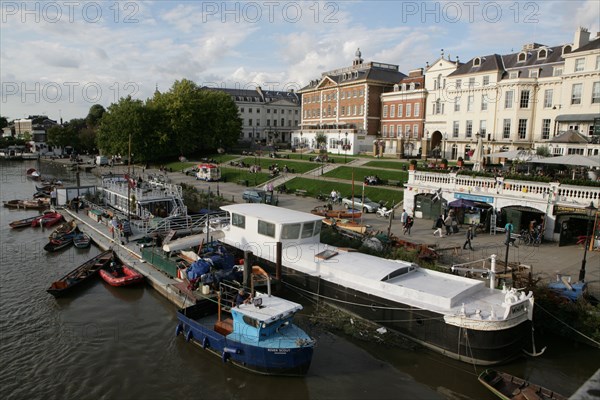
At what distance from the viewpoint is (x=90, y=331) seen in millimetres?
19094

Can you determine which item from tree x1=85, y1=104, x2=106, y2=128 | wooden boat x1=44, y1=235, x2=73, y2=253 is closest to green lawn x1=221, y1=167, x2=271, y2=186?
wooden boat x1=44, y1=235, x2=73, y2=253

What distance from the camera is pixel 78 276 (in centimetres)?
2422

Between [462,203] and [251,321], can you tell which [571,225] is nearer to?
[462,203]

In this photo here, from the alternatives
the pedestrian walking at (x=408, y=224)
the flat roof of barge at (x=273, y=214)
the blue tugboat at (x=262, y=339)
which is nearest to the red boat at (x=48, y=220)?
the flat roof of barge at (x=273, y=214)

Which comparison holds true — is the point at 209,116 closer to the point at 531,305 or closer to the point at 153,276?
the point at 153,276

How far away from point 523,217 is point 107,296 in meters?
25.4

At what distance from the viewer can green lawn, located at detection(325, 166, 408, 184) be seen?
4800cm

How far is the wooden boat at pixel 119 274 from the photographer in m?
23.6

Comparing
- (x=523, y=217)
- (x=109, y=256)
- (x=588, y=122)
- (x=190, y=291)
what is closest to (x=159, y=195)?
(x=109, y=256)

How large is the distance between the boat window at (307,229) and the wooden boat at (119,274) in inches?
370

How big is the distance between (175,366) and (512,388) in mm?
11524

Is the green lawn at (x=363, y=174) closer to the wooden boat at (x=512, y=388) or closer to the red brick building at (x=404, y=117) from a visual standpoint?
the red brick building at (x=404, y=117)

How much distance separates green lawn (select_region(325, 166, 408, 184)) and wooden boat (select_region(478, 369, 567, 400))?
32.6 meters

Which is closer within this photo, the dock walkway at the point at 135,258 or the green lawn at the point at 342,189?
the dock walkway at the point at 135,258
